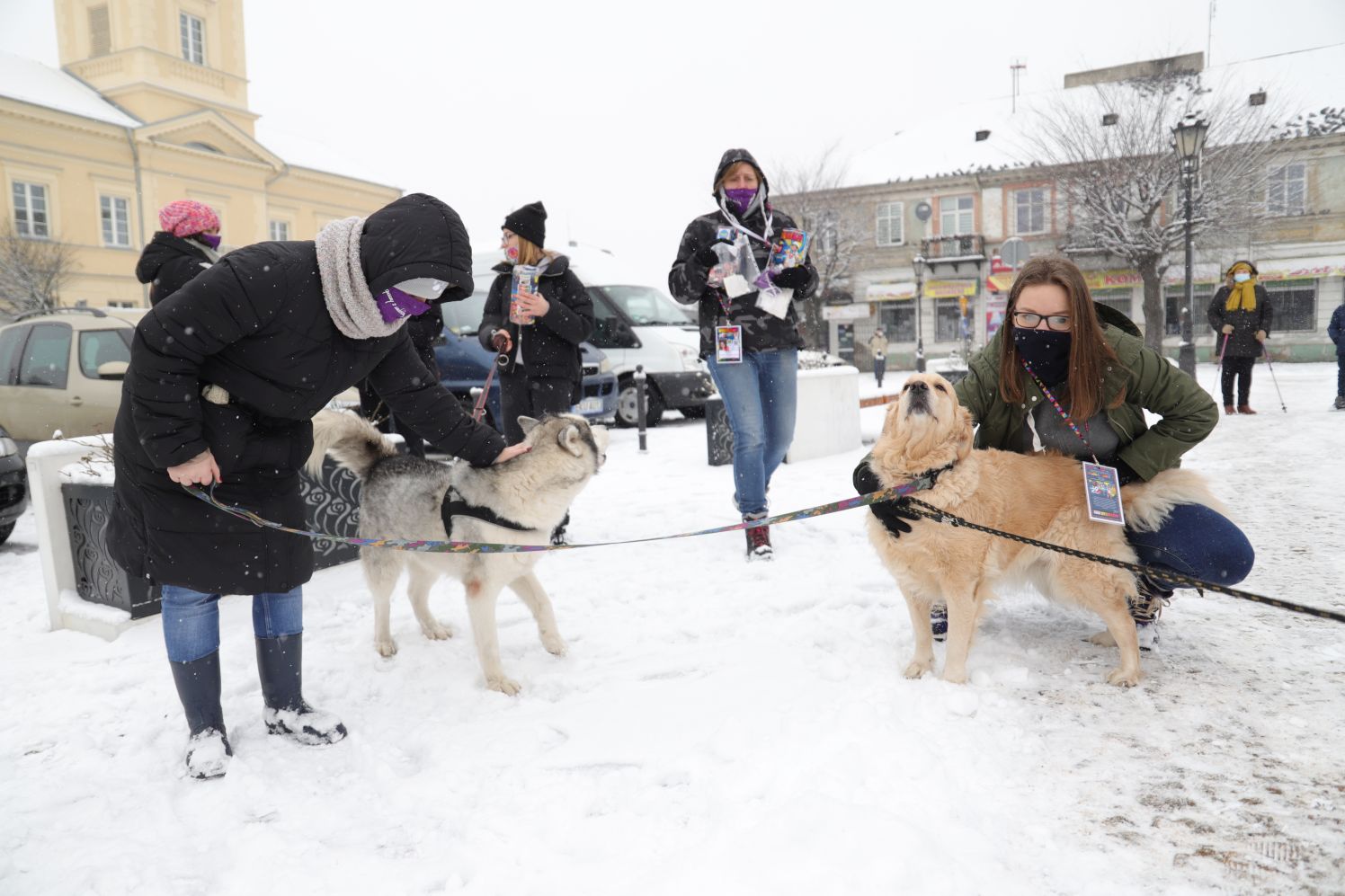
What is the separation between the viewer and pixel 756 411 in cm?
499

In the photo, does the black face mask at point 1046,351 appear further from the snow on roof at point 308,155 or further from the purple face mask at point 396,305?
the snow on roof at point 308,155

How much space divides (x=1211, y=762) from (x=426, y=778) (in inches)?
99.7

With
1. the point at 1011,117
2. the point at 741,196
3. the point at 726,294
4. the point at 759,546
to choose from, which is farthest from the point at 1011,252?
the point at 1011,117

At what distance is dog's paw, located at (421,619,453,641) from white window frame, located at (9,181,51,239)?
103 ft

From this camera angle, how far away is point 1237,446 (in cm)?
857

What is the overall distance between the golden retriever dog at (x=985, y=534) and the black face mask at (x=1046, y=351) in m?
0.40

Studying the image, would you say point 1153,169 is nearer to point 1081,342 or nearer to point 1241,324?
point 1241,324

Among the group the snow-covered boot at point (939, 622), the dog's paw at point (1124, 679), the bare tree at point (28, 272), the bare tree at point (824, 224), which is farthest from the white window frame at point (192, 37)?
the dog's paw at point (1124, 679)

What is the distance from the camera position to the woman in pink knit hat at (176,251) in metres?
4.57

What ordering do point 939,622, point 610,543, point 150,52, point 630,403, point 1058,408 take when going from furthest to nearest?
point 150,52 < point 630,403 < point 939,622 < point 1058,408 < point 610,543

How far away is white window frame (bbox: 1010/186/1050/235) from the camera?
33.7m

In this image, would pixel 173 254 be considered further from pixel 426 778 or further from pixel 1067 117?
pixel 1067 117

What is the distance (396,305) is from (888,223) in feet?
122

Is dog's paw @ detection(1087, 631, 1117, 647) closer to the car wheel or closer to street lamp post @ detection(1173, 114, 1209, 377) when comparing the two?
the car wheel
